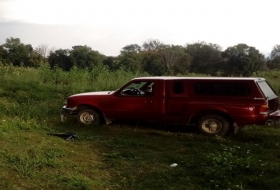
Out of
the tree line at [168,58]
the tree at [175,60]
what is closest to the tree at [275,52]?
the tree line at [168,58]

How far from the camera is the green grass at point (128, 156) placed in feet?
16.1

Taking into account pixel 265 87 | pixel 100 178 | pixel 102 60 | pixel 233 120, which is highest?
pixel 102 60

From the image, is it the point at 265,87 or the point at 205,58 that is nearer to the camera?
the point at 265,87

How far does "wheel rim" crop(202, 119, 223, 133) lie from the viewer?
8.18 m

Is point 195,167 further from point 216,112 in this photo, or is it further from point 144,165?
point 216,112

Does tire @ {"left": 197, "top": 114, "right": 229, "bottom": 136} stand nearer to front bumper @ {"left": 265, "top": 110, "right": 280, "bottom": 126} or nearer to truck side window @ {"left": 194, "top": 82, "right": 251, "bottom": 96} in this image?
truck side window @ {"left": 194, "top": 82, "right": 251, "bottom": 96}

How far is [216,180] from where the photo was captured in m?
4.90

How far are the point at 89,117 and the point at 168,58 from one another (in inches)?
1111

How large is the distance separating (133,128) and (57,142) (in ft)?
8.12

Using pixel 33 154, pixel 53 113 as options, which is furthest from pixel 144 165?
pixel 53 113

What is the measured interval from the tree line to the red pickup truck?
74.7ft

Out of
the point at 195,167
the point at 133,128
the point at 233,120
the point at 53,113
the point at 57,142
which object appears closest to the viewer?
the point at 195,167

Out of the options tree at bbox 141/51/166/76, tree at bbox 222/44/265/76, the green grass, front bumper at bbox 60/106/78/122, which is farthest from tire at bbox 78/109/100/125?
tree at bbox 222/44/265/76

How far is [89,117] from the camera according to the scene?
29.9 feet
